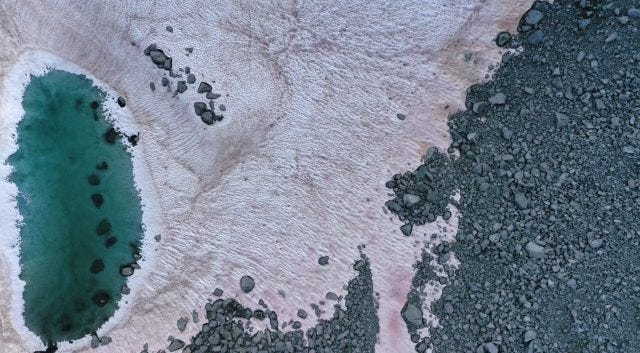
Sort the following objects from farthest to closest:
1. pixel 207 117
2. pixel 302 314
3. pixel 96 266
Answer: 1. pixel 96 266
2. pixel 207 117
3. pixel 302 314

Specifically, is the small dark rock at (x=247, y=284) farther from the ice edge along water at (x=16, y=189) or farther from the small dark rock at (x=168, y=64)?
the small dark rock at (x=168, y=64)

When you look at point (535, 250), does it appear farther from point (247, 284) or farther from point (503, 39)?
point (247, 284)

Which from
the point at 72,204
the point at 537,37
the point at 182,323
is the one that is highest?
the point at 537,37

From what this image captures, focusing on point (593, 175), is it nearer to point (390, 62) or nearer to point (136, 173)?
point (390, 62)

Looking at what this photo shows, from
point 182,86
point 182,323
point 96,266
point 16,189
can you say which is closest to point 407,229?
point 182,323

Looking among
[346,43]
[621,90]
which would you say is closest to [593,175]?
[621,90]

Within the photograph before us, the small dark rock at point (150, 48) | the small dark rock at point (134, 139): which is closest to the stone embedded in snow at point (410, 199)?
the small dark rock at point (134, 139)

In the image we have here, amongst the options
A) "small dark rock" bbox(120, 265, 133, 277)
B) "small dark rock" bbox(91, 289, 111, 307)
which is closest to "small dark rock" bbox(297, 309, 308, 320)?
"small dark rock" bbox(120, 265, 133, 277)
